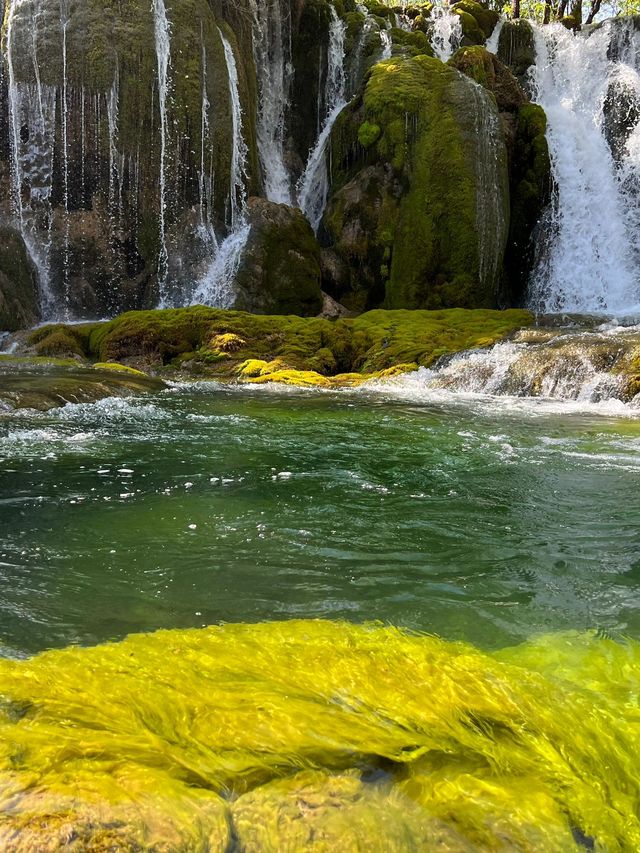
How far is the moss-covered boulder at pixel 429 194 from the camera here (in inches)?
866

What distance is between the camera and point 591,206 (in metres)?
24.1

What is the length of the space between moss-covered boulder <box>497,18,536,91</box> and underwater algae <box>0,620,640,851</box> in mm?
34224

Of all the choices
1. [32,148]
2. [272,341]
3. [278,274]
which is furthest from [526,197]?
[32,148]

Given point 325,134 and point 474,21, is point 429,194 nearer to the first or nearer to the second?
point 325,134

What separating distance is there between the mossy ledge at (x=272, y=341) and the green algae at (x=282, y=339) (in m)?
0.03

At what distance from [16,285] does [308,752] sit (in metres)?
22.7

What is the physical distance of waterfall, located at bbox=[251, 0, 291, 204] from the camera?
88.3 ft

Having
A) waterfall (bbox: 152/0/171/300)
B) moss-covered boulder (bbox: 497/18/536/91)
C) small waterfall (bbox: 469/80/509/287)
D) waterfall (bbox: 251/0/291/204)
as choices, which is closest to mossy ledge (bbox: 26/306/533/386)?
small waterfall (bbox: 469/80/509/287)

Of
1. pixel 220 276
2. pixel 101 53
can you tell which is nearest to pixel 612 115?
pixel 220 276

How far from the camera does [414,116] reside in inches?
882

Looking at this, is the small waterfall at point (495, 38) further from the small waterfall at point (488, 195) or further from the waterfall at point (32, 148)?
the waterfall at point (32, 148)

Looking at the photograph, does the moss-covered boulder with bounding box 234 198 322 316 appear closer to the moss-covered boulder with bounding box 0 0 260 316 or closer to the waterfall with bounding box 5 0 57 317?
the moss-covered boulder with bounding box 0 0 260 316

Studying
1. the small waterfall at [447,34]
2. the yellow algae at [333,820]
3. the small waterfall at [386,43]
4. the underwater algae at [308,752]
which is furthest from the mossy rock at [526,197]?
the yellow algae at [333,820]

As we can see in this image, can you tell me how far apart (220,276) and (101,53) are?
28.2ft
